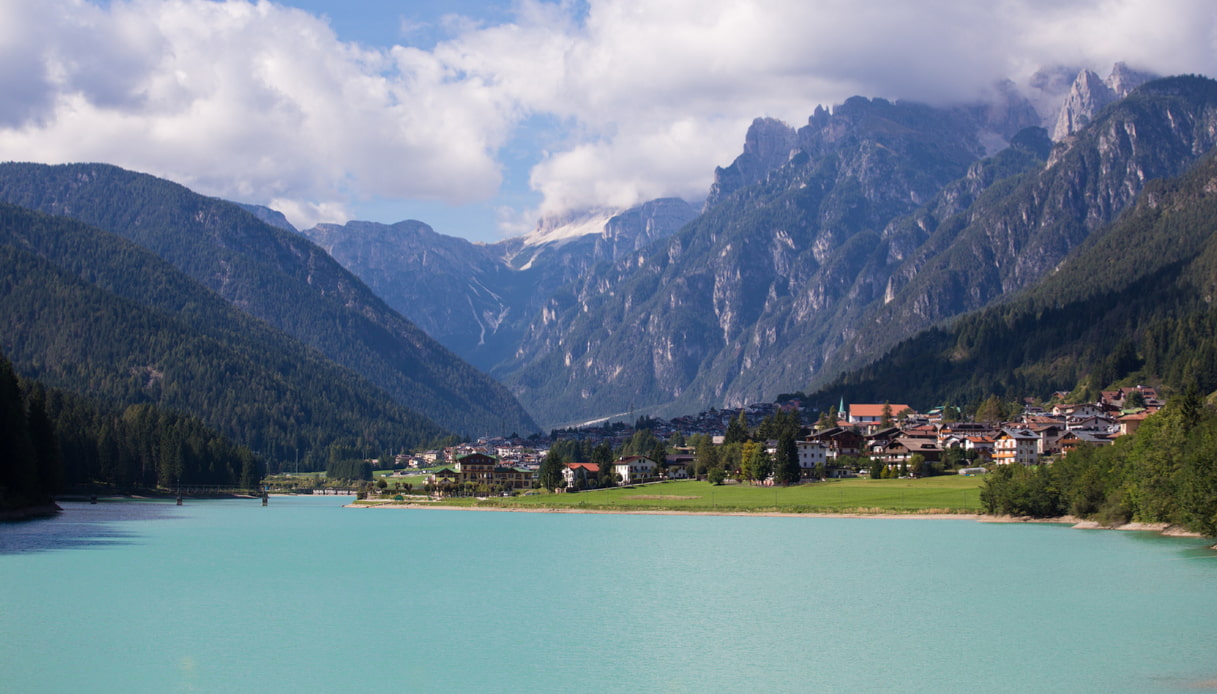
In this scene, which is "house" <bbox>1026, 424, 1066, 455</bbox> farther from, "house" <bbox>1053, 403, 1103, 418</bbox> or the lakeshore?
the lakeshore

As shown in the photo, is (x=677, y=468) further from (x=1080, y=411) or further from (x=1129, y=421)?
(x=1129, y=421)

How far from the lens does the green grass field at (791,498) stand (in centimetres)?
11806

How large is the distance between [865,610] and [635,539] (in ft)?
136

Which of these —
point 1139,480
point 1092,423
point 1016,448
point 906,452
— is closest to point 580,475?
point 906,452

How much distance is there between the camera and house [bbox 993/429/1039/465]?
153812 mm

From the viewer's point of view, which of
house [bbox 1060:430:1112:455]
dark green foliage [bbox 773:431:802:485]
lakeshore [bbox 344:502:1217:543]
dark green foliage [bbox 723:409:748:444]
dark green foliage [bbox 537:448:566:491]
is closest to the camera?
lakeshore [bbox 344:502:1217:543]

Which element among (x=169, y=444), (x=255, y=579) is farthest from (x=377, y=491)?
(x=255, y=579)

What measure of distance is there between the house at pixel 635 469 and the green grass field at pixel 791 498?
12.3 metres

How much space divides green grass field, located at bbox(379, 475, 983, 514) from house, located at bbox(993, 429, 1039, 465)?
1474cm

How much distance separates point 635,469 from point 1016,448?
5353cm

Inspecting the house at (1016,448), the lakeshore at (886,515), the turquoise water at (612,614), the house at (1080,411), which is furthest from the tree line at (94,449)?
the house at (1080,411)

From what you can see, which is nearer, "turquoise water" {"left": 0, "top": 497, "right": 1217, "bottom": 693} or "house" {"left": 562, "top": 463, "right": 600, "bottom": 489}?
"turquoise water" {"left": 0, "top": 497, "right": 1217, "bottom": 693}

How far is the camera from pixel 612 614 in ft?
173

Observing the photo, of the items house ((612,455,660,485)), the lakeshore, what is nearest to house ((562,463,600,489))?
house ((612,455,660,485))
